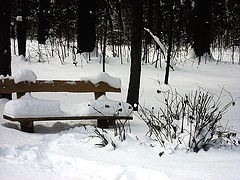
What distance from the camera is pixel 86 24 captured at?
1251 centimetres

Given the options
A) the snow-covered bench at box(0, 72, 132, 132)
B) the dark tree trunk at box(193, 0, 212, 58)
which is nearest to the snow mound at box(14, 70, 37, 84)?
the snow-covered bench at box(0, 72, 132, 132)

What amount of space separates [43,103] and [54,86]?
36cm

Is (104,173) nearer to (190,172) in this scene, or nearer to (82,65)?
(190,172)

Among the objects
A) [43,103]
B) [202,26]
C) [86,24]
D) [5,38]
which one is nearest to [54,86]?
[43,103]

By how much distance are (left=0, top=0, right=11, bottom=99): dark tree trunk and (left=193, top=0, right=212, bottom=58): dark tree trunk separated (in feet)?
32.8

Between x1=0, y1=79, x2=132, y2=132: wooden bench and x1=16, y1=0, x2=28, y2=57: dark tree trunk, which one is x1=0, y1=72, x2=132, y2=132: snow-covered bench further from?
x1=16, y1=0, x2=28, y2=57: dark tree trunk

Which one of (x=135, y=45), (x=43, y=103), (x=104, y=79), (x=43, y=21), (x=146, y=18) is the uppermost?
(x=146, y=18)

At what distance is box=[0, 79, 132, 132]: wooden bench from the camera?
17.0 ft

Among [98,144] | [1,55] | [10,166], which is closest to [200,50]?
[1,55]

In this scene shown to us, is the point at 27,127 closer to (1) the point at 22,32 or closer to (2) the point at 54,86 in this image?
(2) the point at 54,86

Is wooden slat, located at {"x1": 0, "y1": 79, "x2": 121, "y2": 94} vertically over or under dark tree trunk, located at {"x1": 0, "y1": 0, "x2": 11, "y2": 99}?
under

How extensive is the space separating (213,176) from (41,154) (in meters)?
1.97

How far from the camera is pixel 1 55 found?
6691mm

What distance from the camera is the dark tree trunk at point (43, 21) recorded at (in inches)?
744
